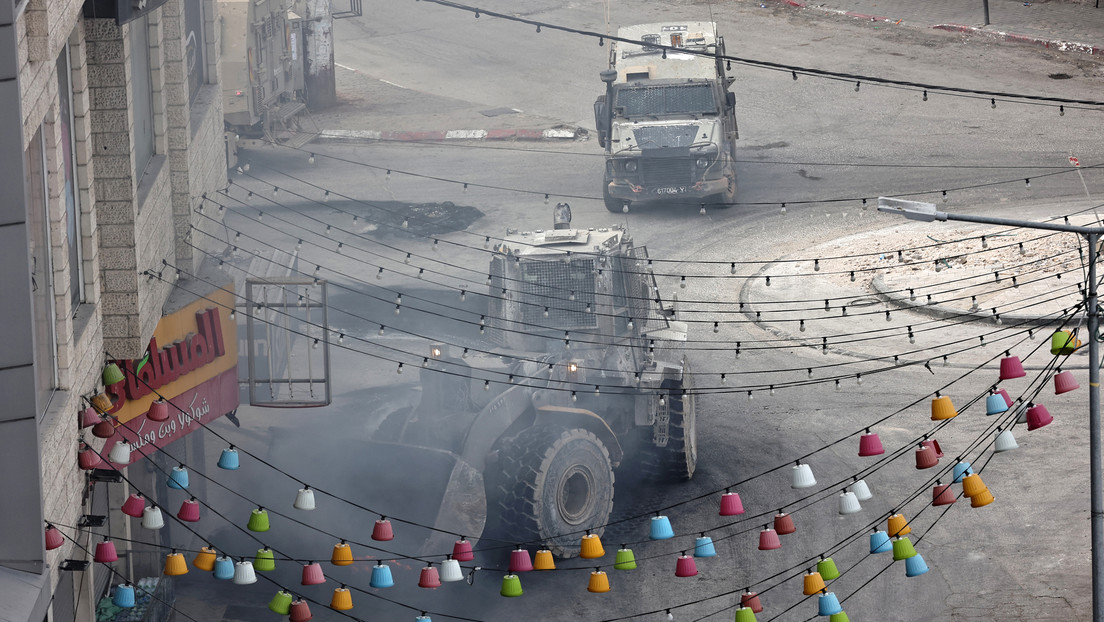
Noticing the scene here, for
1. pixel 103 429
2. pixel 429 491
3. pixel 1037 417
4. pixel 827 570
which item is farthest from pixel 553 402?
pixel 1037 417

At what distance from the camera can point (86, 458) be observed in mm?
13406

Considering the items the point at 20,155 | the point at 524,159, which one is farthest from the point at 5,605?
the point at 524,159

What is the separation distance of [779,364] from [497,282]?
6251mm

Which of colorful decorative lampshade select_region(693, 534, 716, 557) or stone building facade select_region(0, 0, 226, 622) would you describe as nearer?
stone building facade select_region(0, 0, 226, 622)

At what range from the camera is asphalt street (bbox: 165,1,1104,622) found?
16594mm

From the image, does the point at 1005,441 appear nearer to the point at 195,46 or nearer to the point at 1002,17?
the point at 195,46

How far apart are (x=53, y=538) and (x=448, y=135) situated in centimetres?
2380

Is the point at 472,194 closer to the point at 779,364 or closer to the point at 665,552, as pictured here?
the point at 779,364

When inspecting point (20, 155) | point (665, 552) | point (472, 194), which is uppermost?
point (20, 155)

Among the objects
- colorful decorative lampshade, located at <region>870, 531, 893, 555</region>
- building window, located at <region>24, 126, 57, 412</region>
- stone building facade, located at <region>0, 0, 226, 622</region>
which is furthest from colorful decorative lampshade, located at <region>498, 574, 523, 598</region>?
building window, located at <region>24, 126, 57, 412</region>

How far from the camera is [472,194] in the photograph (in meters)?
30.7

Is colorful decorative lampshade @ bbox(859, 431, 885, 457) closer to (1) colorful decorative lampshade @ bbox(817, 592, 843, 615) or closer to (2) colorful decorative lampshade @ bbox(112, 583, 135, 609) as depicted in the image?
(1) colorful decorative lampshade @ bbox(817, 592, 843, 615)

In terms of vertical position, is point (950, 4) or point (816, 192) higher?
point (950, 4)

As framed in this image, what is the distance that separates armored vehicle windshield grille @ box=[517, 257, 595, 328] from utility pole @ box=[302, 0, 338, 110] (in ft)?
63.8
